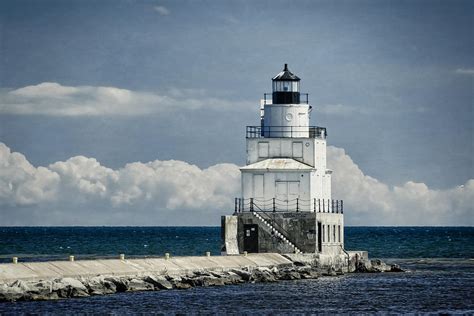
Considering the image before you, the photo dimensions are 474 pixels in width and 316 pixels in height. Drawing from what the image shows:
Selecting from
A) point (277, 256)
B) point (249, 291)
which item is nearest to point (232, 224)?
point (277, 256)

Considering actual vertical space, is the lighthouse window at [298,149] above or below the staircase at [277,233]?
above

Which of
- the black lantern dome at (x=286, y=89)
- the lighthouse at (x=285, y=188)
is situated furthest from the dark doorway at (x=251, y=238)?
the black lantern dome at (x=286, y=89)

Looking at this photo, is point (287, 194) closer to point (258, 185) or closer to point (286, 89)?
point (258, 185)

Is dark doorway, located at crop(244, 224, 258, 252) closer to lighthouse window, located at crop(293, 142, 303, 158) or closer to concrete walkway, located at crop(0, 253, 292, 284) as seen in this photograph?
concrete walkway, located at crop(0, 253, 292, 284)

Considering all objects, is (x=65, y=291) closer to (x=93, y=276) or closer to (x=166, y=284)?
(x=93, y=276)

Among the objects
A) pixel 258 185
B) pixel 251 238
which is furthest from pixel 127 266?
pixel 258 185

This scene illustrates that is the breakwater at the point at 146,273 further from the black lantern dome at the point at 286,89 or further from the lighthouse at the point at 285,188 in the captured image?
the black lantern dome at the point at 286,89

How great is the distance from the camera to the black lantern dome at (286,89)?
65688 mm

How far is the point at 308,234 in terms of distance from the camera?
204 ft

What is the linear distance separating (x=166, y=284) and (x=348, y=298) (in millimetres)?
7583

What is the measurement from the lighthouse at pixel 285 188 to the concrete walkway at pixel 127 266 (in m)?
1.85

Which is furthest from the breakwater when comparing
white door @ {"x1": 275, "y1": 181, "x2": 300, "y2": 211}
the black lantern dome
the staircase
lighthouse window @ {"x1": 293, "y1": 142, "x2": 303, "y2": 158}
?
the black lantern dome

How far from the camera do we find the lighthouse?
6234 cm

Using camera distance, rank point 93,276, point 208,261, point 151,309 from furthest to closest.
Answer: point 208,261 → point 93,276 → point 151,309
